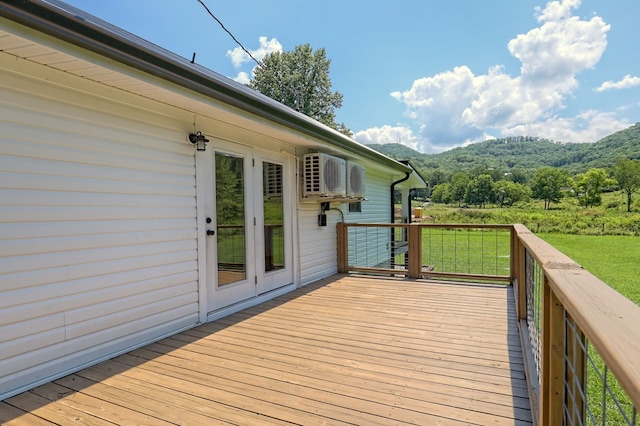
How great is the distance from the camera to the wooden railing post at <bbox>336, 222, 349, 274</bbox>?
22.2 feet

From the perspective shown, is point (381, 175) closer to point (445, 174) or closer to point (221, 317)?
point (221, 317)

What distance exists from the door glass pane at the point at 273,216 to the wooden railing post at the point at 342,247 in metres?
1.72

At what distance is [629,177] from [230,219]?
149 feet

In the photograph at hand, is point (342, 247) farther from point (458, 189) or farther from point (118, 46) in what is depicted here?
point (458, 189)

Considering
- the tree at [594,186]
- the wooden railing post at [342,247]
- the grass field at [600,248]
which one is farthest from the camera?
the tree at [594,186]

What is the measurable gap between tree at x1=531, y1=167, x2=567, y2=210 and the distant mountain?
25.9 ft

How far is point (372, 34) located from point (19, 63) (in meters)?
12.5

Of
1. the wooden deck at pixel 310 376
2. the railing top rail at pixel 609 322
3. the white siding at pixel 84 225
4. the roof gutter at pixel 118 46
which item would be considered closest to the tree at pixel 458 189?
the wooden deck at pixel 310 376

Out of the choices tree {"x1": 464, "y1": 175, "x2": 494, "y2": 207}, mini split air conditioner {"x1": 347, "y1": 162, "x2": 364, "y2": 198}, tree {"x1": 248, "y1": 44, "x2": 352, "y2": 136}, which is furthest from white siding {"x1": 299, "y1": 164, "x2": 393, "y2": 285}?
tree {"x1": 464, "y1": 175, "x2": 494, "y2": 207}

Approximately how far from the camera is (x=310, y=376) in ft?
8.56

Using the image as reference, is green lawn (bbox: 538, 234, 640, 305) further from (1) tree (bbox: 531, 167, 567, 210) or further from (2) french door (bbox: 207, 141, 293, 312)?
(1) tree (bbox: 531, 167, 567, 210)

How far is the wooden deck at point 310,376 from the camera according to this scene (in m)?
2.13

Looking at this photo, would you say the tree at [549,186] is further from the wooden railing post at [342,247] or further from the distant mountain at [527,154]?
the wooden railing post at [342,247]

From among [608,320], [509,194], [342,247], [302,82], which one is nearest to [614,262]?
[342,247]
